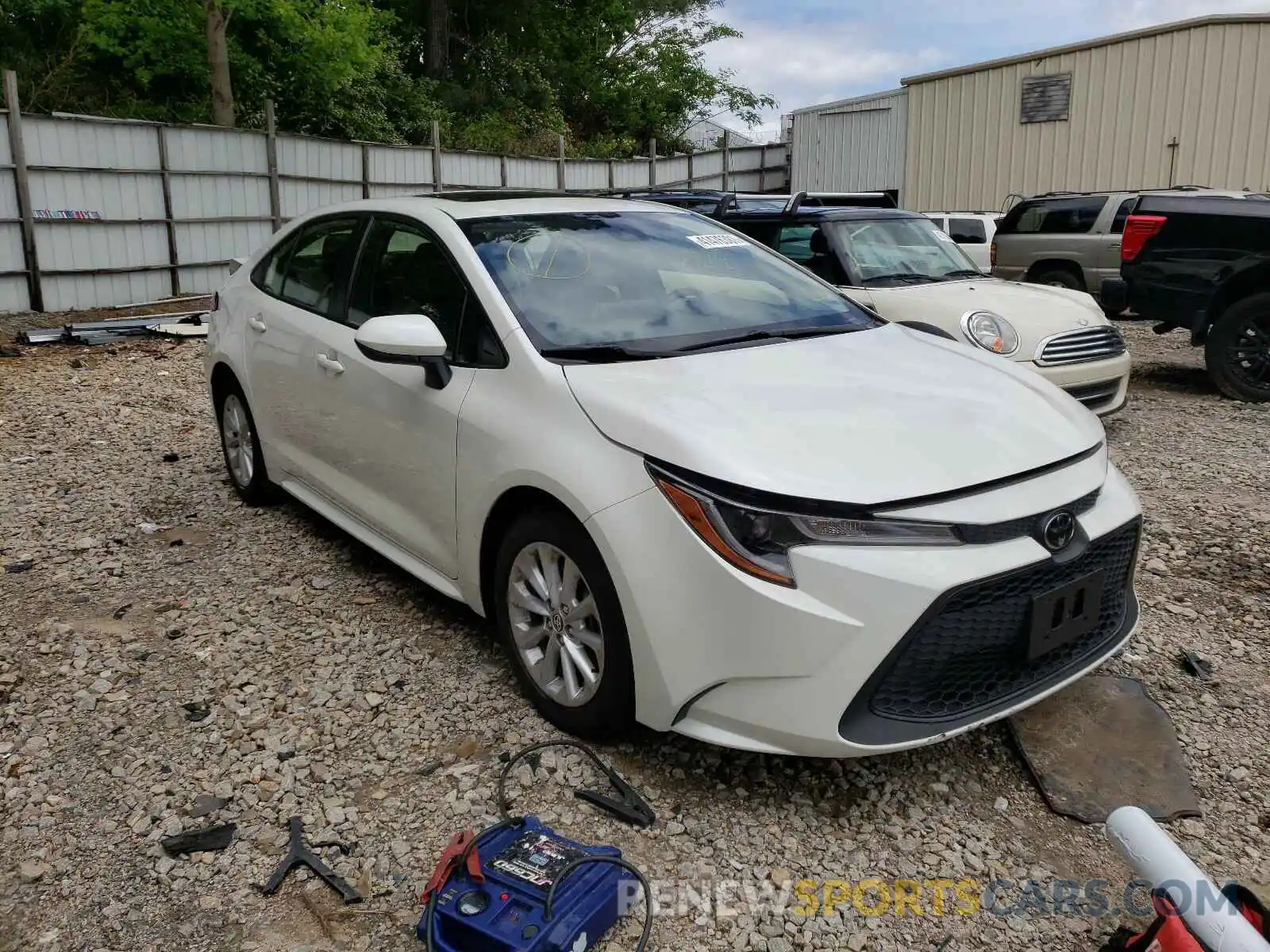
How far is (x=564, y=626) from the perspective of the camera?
9.71 ft

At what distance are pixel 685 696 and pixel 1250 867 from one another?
1453 millimetres

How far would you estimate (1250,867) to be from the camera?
2.57 metres

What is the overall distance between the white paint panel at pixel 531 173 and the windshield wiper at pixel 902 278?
1284 cm

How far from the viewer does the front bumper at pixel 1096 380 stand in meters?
6.29

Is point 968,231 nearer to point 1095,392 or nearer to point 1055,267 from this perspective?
point 1055,267

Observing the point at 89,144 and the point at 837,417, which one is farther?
the point at 89,144

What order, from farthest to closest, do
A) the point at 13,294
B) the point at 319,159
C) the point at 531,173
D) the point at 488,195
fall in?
the point at 531,173 < the point at 319,159 < the point at 13,294 < the point at 488,195

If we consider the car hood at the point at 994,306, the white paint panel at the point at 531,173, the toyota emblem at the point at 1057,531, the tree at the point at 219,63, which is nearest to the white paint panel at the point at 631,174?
the white paint panel at the point at 531,173

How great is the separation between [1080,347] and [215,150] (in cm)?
→ 1163

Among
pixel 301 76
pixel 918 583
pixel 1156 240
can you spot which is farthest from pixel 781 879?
pixel 301 76

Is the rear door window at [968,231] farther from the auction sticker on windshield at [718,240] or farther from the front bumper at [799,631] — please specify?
the front bumper at [799,631]

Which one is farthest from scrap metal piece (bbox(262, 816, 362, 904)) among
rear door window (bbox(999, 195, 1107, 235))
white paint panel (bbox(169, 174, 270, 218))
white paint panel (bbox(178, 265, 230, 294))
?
white paint panel (bbox(169, 174, 270, 218))

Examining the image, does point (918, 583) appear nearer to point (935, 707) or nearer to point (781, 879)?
point (935, 707)

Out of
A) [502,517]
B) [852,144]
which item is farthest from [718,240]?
[852,144]
